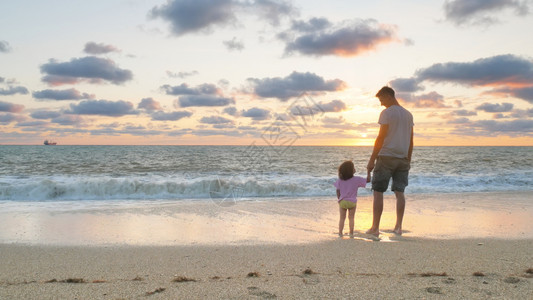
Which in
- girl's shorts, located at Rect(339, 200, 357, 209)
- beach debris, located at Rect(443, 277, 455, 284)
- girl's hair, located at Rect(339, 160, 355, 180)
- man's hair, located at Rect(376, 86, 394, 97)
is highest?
man's hair, located at Rect(376, 86, 394, 97)

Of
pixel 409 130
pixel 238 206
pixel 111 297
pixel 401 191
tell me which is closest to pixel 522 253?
pixel 401 191

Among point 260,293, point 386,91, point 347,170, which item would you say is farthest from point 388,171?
point 260,293

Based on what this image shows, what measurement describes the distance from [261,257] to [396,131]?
2.33 m

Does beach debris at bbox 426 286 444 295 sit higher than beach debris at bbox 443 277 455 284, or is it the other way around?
beach debris at bbox 426 286 444 295

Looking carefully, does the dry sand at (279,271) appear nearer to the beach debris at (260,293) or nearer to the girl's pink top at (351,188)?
the beach debris at (260,293)

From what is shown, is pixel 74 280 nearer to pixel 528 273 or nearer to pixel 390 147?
pixel 390 147

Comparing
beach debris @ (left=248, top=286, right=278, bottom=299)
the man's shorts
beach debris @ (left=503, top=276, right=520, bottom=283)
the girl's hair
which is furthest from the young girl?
beach debris @ (left=248, top=286, right=278, bottom=299)

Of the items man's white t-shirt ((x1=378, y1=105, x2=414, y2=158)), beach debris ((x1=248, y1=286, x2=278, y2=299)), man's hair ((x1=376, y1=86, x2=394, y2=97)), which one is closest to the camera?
beach debris ((x1=248, y1=286, x2=278, y2=299))

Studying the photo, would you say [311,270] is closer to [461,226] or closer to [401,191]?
[401,191]

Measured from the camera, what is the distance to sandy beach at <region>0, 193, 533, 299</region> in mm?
2953

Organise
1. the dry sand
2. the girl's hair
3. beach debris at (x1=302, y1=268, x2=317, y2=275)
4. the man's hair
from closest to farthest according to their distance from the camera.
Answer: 1. the dry sand
2. beach debris at (x1=302, y1=268, x2=317, y2=275)
3. the man's hair
4. the girl's hair

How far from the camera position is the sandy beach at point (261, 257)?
9.69 feet

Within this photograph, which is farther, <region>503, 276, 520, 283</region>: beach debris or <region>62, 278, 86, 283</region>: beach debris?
<region>62, 278, 86, 283</region>: beach debris

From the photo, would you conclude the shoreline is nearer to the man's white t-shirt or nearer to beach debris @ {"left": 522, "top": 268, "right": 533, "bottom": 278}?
the man's white t-shirt
